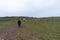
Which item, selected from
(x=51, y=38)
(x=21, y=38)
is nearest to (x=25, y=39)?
(x=21, y=38)

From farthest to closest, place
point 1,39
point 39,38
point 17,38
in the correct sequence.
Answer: point 39,38
point 17,38
point 1,39

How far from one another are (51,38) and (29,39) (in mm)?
4891

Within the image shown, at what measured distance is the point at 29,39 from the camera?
105 ft

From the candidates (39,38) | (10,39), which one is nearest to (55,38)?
(39,38)

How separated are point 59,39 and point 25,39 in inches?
243

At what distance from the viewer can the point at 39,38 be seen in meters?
34.5

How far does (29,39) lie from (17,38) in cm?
182

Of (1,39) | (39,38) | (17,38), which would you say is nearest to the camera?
(1,39)

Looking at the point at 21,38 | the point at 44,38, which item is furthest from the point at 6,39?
the point at 44,38

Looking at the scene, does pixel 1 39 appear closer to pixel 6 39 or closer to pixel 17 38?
pixel 6 39

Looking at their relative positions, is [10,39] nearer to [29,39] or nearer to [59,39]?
[29,39]

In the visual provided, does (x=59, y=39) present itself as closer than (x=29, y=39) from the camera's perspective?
No

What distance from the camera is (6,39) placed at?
29469 mm

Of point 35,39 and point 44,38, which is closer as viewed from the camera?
point 35,39
